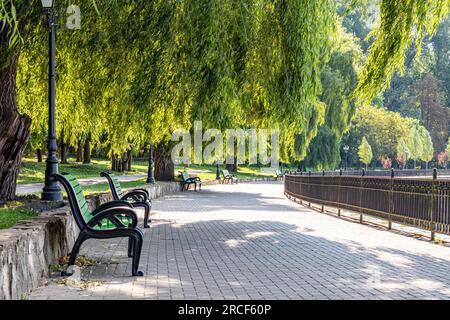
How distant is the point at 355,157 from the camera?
84438 mm

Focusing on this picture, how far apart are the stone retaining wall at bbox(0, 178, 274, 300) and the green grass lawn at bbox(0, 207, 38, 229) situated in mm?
188

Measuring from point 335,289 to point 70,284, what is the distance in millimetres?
2973

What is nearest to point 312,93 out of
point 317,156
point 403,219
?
point 403,219

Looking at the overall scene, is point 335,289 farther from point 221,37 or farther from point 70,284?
point 221,37

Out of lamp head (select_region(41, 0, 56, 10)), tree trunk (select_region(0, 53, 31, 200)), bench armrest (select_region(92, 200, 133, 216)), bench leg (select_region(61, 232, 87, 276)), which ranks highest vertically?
lamp head (select_region(41, 0, 56, 10))

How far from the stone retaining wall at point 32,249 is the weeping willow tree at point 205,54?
117 inches

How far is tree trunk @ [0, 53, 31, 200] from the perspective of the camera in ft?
41.4

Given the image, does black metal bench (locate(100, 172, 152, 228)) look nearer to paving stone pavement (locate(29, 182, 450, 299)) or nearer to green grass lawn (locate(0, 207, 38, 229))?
paving stone pavement (locate(29, 182, 450, 299))

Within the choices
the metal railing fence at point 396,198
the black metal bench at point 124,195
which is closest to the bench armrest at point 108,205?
the black metal bench at point 124,195

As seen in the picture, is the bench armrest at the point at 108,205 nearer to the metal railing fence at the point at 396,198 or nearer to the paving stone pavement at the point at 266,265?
the paving stone pavement at the point at 266,265

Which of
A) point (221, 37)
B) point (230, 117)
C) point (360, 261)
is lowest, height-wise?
point (360, 261)

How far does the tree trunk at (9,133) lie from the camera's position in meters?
12.6

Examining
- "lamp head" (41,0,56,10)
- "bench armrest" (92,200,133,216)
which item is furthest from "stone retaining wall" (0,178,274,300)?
"lamp head" (41,0,56,10)

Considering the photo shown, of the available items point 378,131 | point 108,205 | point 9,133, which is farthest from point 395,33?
point 378,131
